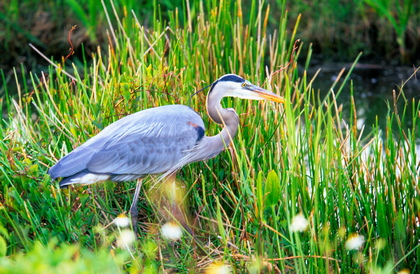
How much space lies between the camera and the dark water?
514 cm

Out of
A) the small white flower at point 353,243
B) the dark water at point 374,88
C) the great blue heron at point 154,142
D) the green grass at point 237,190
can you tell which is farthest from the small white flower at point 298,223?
the dark water at point 374,88

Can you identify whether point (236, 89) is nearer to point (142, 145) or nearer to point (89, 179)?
point (142, 145)

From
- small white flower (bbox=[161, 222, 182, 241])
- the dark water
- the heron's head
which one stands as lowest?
the dark water

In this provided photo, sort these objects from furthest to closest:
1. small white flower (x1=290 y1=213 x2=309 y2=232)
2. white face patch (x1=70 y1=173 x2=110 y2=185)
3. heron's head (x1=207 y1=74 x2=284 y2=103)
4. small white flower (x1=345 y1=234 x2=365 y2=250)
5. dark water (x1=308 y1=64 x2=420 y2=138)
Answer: dark water (x1=308 y1=64 x2=420 y2=138) < heron's head (x1=207 y1=74 x2=284 y2=103) < white face patch (x1=70 y1=173 x2=110 y2=185) < small white flower (x1=345 y1=234 x2=365 y2=250) < small white flower (x1=290 y1=213 x2=309 y2=232)

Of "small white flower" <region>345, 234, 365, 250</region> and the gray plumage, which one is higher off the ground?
the gray plumage

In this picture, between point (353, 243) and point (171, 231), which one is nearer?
point (353, 243)

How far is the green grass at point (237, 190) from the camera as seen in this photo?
216 centimetres

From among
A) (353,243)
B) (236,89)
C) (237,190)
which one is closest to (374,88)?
(237,190)

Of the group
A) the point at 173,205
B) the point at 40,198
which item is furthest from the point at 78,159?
the point at 173,205

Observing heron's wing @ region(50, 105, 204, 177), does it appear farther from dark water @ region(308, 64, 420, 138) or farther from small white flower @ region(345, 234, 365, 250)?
dark water @ region(308, 64, 420, 138)

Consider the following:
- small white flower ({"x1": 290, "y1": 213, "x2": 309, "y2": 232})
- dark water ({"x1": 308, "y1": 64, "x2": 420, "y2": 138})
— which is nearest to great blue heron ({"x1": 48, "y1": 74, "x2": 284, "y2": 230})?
small white flower ({"x1": 290, "y1": 213, "x2": 309, "y2": 232})

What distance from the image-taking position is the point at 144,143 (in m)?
2.63

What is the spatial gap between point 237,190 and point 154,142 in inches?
21.5

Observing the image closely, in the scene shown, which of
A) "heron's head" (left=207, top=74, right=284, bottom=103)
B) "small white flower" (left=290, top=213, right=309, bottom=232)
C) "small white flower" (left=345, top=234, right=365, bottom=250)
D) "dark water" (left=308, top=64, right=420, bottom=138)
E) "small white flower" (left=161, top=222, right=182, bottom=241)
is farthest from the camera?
"dark water" (left=308, top=64, right=420, bottom=138)
